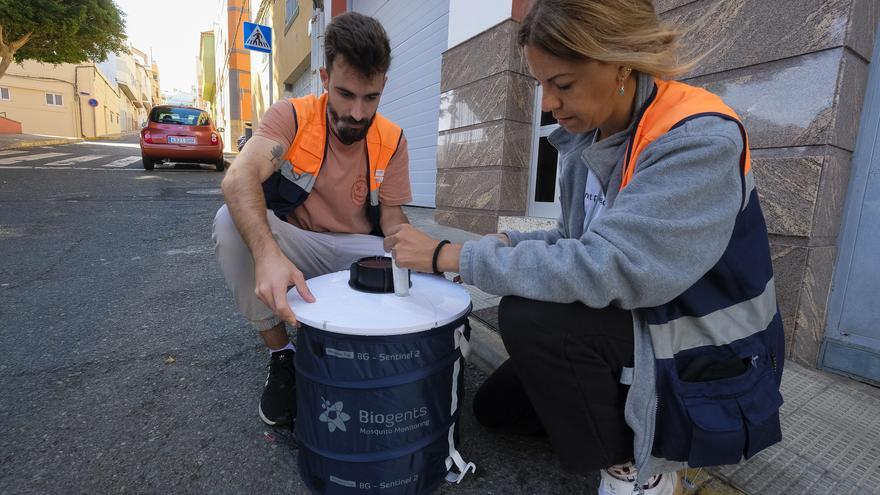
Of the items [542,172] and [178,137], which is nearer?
[542,172]

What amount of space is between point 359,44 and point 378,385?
1300mm

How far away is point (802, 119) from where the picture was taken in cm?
185

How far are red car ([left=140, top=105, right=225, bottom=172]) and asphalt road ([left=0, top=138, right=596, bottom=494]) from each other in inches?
278

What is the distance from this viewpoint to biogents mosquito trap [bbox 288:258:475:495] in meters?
1.14

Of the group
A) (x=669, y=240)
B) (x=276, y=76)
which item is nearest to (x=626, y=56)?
(x=669, y=240)

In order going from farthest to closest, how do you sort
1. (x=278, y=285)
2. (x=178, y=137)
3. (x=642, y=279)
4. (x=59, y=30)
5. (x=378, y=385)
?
(x=59, y=30) < (x=178, y=137) < (x=278, y=285) < (x=378, y=385) < (x=642, y=279)

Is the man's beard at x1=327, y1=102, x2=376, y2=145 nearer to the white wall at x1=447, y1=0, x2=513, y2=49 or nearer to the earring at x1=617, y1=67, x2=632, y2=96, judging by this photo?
Result: the earring at x1=617, y1=67, x2=632, y2=96

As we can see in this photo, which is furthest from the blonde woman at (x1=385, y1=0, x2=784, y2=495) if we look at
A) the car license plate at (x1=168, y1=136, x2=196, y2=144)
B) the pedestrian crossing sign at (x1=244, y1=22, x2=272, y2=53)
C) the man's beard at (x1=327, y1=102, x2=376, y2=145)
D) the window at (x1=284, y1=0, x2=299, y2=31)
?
the window at (x1=284, y1=0, x2=299, y2=31)

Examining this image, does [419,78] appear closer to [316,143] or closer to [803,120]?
[316,143]

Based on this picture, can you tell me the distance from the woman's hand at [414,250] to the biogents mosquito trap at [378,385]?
0.21 feet

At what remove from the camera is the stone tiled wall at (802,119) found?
1.77 m

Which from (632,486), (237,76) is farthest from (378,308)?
(237,76)

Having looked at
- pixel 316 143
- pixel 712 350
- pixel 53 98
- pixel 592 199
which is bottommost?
pixel 712 350

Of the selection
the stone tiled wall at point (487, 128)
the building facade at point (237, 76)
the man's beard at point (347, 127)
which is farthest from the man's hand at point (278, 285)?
the building facade at point (237, 76)
